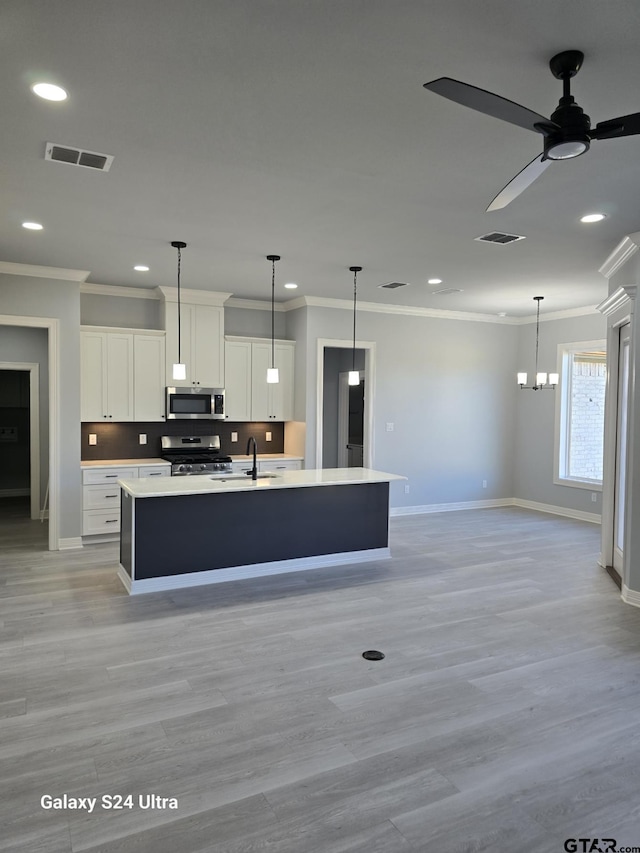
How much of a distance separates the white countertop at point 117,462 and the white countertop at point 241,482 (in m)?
1.30

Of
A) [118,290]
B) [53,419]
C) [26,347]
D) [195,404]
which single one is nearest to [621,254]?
[195,404]

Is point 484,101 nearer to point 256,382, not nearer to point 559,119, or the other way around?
point 559,119

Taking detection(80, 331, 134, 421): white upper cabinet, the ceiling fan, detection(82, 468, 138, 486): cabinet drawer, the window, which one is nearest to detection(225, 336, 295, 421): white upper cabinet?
detection(80, 331, 134, 421): white upper cabinet

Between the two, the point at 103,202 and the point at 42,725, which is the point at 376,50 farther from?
the point at 42,725

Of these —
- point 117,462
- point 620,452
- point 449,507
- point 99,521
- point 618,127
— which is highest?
point 618,127

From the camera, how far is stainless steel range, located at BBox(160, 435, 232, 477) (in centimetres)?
683

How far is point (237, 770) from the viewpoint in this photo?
2.49 metres

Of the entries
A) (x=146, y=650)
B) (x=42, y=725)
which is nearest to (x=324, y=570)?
(x=146, y=650)

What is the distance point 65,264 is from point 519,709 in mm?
5463

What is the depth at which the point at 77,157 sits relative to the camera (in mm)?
3240

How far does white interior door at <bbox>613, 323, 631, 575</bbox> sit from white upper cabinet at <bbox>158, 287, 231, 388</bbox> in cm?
448

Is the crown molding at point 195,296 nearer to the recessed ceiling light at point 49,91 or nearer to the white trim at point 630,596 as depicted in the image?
the recessed ceiling light at point 49,91

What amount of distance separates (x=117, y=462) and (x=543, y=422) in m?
6.07

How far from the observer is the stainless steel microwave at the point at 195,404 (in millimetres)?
7023
